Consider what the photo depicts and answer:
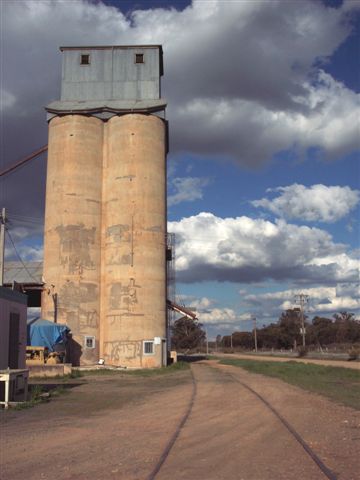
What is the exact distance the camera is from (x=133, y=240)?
142 feet

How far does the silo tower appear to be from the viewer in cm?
4244

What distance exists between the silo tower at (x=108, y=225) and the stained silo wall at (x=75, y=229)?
0.08 meters

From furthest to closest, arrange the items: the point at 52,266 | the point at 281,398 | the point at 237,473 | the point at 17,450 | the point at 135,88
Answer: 1. the point at 135,88
2. the point at 52,266
3. the point at 281,398
4. the point at 17,450
5. the point at 237,473

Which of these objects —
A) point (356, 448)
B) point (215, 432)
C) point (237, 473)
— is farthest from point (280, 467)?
point (215, 432)

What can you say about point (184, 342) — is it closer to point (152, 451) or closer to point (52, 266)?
point (52, 266)

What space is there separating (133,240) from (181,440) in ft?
109

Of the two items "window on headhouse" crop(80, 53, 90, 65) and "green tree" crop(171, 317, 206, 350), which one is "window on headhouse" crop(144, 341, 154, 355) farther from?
"green tree" crop(171, 317, 206, 350)

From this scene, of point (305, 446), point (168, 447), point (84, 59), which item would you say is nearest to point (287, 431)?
point (305, 446)

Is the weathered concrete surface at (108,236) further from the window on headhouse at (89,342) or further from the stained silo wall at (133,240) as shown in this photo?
the window on headhouse at (89,342)

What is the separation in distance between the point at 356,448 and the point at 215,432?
9.35 ft

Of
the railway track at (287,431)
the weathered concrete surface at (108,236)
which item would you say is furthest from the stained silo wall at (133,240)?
the railway track at (287,431)

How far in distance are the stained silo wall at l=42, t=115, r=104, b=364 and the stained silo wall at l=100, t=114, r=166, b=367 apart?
32.9 inches

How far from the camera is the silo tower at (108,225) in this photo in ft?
139

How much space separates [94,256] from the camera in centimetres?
4394
